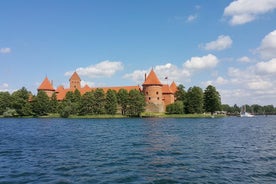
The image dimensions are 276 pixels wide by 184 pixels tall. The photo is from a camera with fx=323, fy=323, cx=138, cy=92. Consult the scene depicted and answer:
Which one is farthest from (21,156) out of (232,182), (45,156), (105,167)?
(232,182)

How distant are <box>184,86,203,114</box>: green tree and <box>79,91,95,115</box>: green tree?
28.1 metres

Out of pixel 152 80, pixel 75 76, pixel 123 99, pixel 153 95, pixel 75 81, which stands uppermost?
pixel 75 76

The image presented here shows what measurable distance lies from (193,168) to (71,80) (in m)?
138

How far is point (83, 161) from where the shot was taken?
1695 centimetres

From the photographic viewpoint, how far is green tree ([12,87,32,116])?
3937 inches

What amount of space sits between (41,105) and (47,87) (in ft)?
85.9

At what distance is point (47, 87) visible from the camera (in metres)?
123

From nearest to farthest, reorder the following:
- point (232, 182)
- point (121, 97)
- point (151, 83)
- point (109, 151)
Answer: point (232, 182) < point (109, 151) < point (121, 97) < point (151, 83)

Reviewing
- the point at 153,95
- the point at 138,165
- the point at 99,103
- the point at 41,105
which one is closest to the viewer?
the point at 138,165

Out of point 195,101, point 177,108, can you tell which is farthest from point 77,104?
point 195,101

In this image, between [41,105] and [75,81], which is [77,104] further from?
[75,81]

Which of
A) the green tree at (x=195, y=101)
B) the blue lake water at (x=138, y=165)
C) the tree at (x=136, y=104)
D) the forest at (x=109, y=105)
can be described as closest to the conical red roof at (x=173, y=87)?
the forest at (x=109, y=105)

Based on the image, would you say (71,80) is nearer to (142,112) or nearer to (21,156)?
(142,112)

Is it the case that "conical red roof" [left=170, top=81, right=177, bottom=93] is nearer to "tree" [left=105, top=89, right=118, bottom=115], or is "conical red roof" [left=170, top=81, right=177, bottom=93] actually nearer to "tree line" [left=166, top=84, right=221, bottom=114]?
"tree line" [left=166, top=84, right=221, bottom=114]
